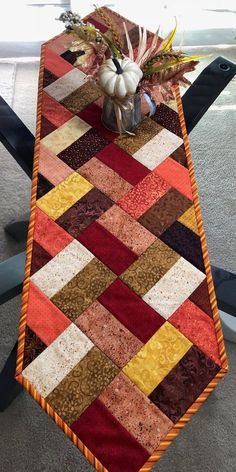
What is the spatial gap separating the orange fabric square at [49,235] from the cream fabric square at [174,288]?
0.24 metres

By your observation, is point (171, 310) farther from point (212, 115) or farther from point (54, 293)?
point (212, 115)

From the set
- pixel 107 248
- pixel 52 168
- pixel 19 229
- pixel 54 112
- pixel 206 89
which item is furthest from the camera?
pixel 19 229

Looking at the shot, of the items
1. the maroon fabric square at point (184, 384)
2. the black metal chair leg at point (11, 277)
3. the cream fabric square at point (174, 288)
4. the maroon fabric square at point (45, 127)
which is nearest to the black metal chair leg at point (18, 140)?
the maroon fabric square at point (45, 127)

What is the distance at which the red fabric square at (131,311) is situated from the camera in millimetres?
953

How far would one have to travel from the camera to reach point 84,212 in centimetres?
111

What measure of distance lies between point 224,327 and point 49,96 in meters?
0.93

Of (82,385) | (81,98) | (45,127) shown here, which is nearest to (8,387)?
(82,385)

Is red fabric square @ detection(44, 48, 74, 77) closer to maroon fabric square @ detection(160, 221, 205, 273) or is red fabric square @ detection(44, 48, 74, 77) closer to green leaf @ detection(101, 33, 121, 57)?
green leaf @ detection(101, 33, 121, 57)

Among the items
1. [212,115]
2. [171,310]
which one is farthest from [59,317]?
[212,115]

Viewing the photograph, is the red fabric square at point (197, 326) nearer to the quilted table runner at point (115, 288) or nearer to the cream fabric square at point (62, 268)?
the quilted table runner at point (115, 288)

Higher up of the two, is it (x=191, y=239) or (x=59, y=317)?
(x=191, y=239)

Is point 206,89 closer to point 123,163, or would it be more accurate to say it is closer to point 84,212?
point 123,163

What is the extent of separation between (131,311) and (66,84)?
2.46 feet

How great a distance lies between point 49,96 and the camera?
1.32 m
